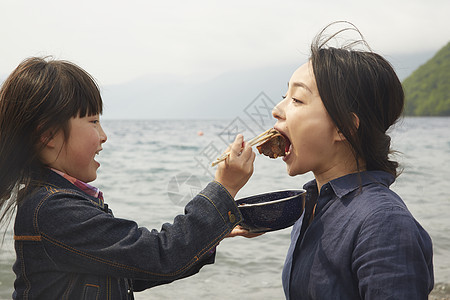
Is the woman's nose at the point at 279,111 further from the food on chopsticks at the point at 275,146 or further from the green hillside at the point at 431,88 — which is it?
the green hillside at the point at 431,88

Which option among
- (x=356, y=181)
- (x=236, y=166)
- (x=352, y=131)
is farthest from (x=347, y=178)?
(x=236, y=166)

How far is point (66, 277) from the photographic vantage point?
1890 millimetres

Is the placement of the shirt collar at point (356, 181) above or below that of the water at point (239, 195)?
above

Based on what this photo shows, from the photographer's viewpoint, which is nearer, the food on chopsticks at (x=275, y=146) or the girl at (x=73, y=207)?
the girl at (x=73, y=207)

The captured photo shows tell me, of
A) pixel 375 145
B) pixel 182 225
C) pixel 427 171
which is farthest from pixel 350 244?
pixel 427 171

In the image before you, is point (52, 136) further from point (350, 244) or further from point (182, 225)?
point (350, 244)

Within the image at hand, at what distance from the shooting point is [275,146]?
216 cm

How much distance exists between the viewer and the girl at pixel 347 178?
163cm

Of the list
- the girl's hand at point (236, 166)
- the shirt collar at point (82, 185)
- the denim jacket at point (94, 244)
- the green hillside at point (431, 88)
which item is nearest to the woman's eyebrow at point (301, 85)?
the girl's hand at point (236, 166)

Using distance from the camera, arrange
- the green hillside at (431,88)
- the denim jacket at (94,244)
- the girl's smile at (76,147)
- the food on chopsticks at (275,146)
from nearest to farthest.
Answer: the denim jacket at (94,244)
the girl's smile at (76,147)
the food on chopsticks at (275,146)
the green hillside at (431,88)

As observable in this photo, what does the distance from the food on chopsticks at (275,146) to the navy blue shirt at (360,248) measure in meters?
0.27

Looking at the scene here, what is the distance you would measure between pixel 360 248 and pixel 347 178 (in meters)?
0.39

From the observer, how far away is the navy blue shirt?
1.59 meters

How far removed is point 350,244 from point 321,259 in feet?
0.50
